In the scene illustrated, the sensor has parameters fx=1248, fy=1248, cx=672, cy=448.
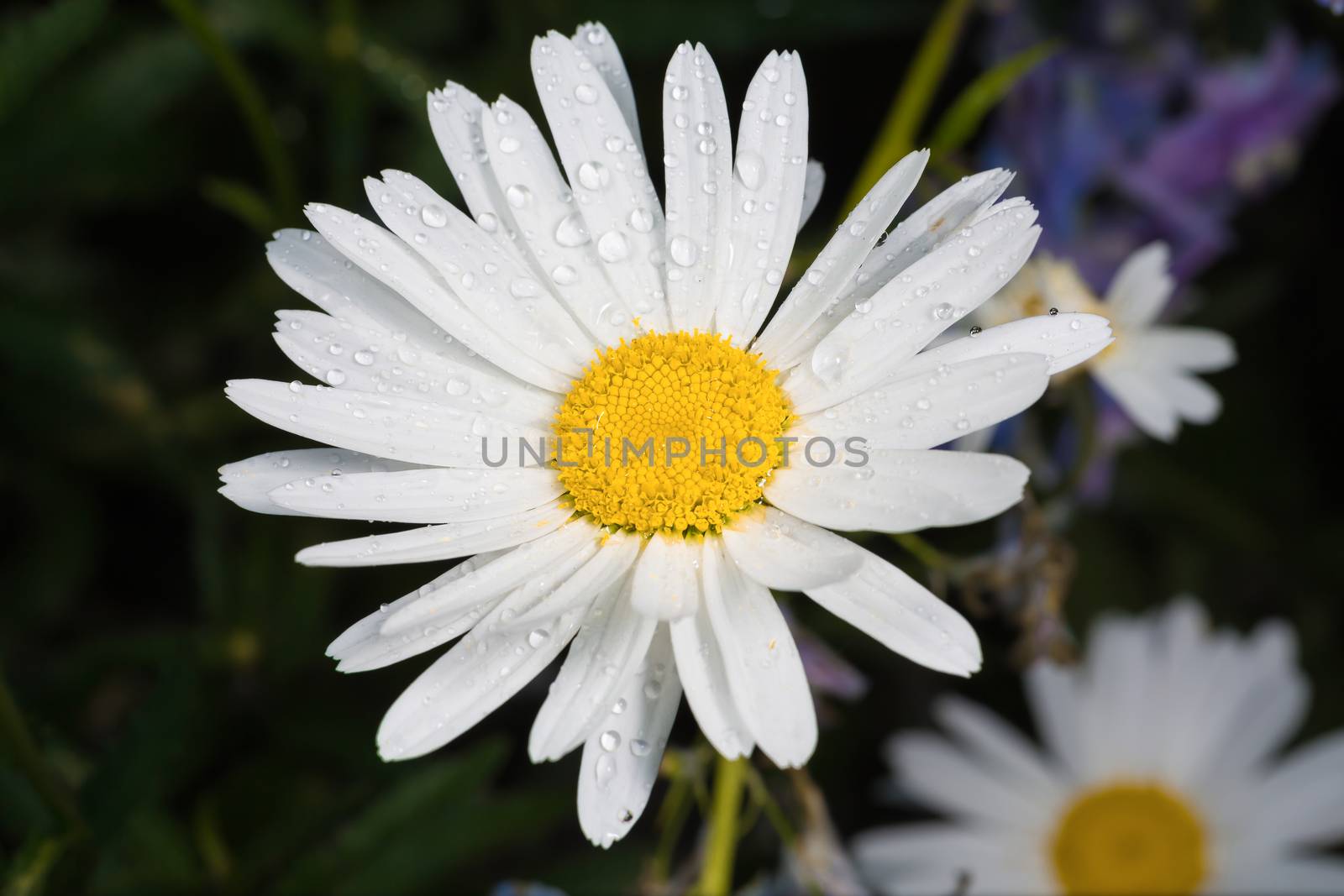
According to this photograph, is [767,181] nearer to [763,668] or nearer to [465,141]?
[465,141]

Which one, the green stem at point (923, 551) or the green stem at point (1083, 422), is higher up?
the green stem at point (1083, 422)

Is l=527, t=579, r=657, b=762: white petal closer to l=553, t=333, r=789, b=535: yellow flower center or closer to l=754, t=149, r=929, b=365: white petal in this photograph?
l=553, t=333, r=789, b=535: yellow flower center

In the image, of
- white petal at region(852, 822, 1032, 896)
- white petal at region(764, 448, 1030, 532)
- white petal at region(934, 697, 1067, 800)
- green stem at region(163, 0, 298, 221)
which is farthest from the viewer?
white petal at region(934, 697, 1067, 800)

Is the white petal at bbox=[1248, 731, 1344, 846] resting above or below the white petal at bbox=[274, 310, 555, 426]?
below

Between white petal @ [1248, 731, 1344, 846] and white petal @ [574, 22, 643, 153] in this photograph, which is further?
white petal @ [1248, 731, 1344, 846]

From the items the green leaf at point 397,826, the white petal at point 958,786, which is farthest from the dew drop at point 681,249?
the white petal at point 958,786

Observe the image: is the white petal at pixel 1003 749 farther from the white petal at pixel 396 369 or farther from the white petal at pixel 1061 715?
the white petal at pixel 396 369

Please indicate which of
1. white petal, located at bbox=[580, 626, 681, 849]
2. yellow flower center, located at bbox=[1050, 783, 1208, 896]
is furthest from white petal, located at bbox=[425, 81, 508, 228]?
yellow flower center, located at bbox=[1050, 783, 1208, 896]
